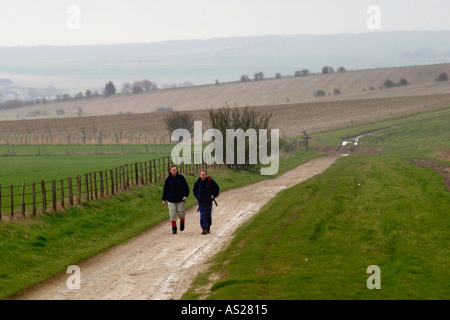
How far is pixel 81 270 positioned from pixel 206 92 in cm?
17590

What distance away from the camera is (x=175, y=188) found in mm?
23172

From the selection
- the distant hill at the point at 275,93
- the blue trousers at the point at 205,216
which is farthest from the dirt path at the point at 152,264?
the distant hill at the point at 275,93

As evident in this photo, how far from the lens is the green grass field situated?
46.0 ft

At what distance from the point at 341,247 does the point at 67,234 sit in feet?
30.5

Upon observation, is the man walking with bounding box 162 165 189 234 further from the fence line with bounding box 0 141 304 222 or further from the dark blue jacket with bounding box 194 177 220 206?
the fence line with bounding box 0 141 304 222

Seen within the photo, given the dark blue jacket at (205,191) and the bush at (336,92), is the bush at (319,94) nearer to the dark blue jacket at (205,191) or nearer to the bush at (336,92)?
the bush at (336,92)

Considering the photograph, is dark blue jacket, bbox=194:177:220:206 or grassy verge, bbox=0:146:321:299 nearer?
grassy verge, bbox=0:146:321:299

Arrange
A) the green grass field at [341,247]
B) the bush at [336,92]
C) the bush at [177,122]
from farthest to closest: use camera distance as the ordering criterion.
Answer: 1. the bush at [336,92]
2. the bush at [177,122]
3. the green grass field at [341,247]

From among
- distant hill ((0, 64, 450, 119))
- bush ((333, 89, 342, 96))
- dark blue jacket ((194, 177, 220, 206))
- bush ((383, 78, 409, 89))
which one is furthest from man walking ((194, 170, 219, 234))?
bush ((383, 78, 409, 89))

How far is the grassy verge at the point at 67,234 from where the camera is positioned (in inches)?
699

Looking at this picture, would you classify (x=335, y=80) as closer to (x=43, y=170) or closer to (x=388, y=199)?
(x=43, y=170)

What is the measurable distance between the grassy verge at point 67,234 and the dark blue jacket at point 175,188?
2.17m

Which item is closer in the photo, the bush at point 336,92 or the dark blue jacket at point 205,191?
the dark blue jacket at point 205,191

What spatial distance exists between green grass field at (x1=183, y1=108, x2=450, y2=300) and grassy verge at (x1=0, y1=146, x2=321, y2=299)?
427 centimetres
